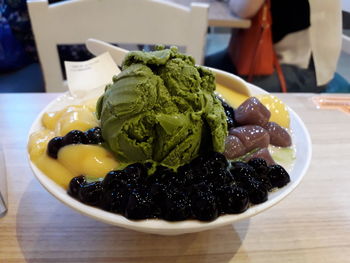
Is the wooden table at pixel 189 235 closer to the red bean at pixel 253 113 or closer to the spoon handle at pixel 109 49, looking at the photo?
the red bean at pixel 253 113

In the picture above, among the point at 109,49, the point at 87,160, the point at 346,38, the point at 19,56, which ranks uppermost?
the point at 109,49

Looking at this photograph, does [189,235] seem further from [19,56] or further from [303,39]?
[19,56]

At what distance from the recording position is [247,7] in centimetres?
183

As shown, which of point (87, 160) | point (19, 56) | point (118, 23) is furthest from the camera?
point (19, 56)

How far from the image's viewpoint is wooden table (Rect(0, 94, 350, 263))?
74 centimetres

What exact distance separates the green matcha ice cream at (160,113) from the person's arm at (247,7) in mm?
1243

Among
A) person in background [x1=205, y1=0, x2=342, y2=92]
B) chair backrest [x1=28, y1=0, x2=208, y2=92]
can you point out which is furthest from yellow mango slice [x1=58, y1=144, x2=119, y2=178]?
person in background [x1=205, y1=0, x2=342, y2=92]

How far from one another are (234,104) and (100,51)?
1.61 ft

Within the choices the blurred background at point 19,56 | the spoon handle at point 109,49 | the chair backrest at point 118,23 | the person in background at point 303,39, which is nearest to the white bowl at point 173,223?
the spoon handle at point 109,49

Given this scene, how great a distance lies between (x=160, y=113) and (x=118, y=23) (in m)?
0.79

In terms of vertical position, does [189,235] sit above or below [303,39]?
below

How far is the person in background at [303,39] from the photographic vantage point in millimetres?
1755

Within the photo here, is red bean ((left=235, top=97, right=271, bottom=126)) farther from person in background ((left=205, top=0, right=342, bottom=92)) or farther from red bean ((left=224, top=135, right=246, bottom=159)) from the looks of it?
person in background ((left=205, top=0, right=342, bottom=92))

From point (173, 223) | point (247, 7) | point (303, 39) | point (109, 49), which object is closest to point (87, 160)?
point (173, 223)
